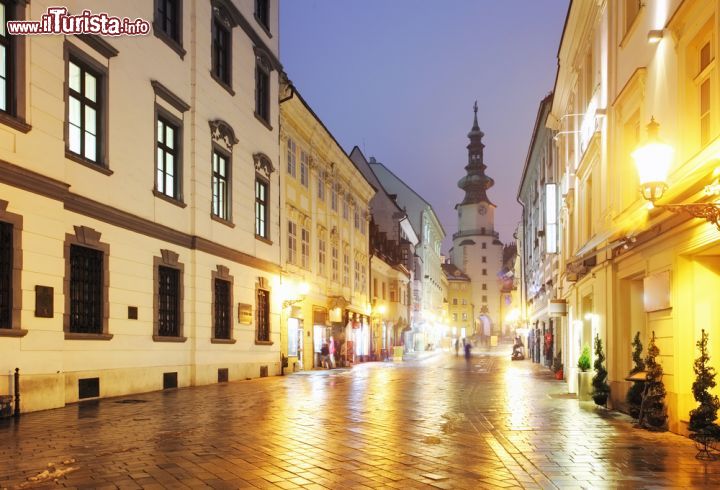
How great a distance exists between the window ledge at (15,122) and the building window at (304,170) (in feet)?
62.7

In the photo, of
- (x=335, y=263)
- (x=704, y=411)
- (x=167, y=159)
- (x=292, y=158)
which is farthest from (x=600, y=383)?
(x=335, y=263)

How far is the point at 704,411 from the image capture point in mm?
9141

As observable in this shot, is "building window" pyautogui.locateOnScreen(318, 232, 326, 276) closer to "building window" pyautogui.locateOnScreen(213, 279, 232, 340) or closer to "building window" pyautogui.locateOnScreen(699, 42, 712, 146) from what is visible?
"building window" pyautogui.locateOnScreen(213, 279, 232, 340)

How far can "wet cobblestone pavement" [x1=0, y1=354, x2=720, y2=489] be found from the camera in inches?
291

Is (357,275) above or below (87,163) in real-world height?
below

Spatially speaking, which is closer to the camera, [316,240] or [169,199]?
[169,199]

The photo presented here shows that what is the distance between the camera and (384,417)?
1322 centimetres

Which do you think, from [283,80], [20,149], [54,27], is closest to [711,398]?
[20,149]

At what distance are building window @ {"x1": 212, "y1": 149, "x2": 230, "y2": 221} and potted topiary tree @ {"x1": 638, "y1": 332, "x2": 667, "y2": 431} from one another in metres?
14.5

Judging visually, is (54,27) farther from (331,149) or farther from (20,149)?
(331,149)

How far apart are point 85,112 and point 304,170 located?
55.9ft

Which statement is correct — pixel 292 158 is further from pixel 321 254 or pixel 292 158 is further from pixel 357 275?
pixel 357 275

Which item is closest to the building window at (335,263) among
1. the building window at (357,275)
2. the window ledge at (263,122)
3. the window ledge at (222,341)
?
the building window at (357,275)

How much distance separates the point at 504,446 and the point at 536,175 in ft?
102
